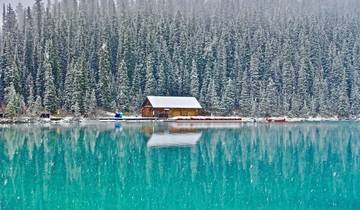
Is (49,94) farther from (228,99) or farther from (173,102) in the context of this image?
(228,99)

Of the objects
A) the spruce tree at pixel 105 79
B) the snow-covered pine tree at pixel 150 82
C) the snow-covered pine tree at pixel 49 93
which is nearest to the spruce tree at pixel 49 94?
the snow-covered pine tree at pixel 49 93

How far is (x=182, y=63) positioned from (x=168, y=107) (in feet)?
54.5

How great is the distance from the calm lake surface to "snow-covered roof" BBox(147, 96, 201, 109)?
153 feet

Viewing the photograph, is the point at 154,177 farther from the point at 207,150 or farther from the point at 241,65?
the point at 241,65

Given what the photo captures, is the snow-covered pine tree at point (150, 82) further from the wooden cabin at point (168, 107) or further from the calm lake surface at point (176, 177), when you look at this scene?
the calm lake surface at point (176, 177)

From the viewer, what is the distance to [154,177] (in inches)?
848

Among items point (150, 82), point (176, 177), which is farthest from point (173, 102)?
point (176, 177)

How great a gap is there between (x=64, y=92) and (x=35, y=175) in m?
A: 61.6

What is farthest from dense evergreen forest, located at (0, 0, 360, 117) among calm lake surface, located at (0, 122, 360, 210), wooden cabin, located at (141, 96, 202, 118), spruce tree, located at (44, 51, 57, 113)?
calm lake surface, located at (0, 122, 360, 210)

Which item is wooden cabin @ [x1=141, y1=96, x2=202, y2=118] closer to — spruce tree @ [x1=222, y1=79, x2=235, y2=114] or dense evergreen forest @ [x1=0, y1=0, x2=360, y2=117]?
dense evergreen forest @ [x1=0, y1=0, x2=360, y2=117]

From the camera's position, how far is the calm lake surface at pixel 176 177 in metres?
16.6

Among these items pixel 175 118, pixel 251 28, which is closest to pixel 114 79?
pixel 175 118

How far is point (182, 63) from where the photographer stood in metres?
97.2

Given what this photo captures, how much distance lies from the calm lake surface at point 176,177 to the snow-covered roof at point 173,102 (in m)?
46.6
